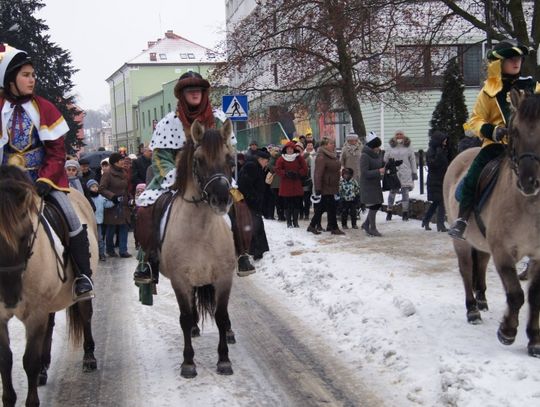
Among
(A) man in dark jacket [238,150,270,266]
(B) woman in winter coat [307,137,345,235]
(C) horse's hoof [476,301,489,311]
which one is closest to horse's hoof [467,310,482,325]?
(C) horse's hoof [476,301,489,311]

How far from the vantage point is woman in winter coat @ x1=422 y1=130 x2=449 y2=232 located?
14281 millimetres

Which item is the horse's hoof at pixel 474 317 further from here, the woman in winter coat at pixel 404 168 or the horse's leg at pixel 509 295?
the woman in winter coat at pixel 404 168

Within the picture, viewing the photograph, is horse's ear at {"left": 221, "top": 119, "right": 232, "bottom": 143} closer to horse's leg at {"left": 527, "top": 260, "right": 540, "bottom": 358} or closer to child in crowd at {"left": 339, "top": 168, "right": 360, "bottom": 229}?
horse's leg at {"left": 527, "top": 260, "right": 540, "bottom": 358}

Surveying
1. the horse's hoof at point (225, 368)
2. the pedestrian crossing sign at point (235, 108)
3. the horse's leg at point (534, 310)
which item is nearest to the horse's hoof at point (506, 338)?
the horse's leg at point (534, 310)

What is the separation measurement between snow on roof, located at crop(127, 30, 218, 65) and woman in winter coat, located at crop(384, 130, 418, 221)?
272ft

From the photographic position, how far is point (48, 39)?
4225 cm

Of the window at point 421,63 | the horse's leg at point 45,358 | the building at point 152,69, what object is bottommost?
the horse's leg at point 45,358

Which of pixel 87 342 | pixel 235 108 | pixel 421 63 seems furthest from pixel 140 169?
pixel 87 342

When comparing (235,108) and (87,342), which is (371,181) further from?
(87,342)

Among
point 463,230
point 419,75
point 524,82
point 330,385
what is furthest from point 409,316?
point 419,75

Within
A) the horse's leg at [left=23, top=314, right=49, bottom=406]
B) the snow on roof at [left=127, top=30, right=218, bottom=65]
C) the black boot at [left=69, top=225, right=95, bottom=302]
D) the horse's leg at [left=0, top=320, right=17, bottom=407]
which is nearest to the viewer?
the horse's leg at [left=0, top=320, right=17, bottom=407]

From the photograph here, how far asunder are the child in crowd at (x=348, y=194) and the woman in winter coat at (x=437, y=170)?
2008 millimetres

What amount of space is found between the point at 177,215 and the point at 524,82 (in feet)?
12.0

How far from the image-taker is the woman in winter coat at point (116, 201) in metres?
14.8
